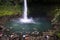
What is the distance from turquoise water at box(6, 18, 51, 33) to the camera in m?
12.3

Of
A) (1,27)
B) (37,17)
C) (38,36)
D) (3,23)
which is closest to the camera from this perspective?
(38,36)

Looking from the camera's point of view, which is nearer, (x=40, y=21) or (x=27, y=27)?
(x=27, y=27)

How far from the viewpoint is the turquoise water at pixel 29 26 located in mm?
12312

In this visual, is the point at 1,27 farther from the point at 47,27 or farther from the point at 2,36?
the point at 47,27

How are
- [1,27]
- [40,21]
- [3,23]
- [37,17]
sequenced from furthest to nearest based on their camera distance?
[37,17], [40,21], [3,23], [1,27]

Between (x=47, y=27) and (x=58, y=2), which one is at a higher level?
(x=58, y=2)

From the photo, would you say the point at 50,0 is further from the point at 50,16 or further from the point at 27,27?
the point at 27,27

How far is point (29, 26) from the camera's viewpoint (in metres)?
13.0

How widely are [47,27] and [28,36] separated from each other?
228cm

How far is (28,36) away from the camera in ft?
35.3

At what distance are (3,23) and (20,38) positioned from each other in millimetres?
2976

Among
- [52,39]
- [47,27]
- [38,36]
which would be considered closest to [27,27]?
[47,27]

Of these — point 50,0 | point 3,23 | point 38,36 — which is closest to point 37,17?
point 50,0

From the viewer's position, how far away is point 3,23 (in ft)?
43.2
